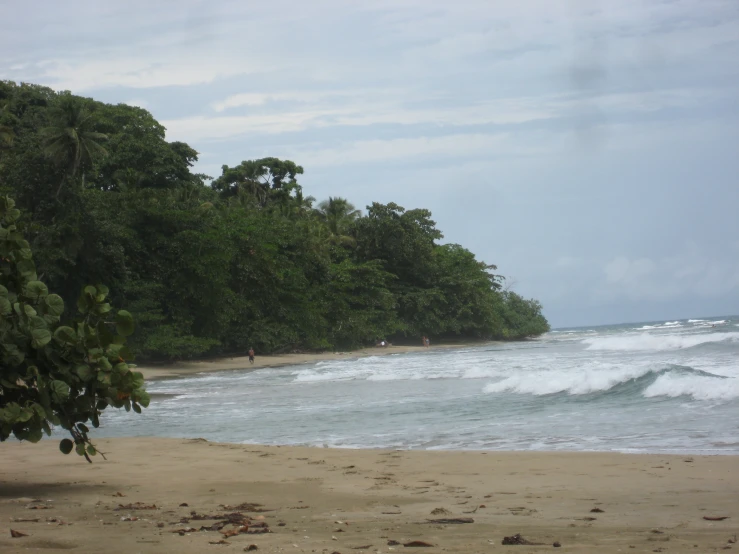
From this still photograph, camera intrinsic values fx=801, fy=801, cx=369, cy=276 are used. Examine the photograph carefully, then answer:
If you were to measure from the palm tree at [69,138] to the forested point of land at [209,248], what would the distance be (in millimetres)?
55

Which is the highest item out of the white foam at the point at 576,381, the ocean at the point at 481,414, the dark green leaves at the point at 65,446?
the dark green leaves at the point at 65,446

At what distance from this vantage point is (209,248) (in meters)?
36.0

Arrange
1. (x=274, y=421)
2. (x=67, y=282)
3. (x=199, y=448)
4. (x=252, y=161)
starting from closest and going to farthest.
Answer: (x=199, y=448), (x=274, y=421), (x=67, y=282), (x=252, y=161)

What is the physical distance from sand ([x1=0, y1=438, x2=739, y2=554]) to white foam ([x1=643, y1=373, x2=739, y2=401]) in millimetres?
5902

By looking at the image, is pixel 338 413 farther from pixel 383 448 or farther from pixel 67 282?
pixel 67 282

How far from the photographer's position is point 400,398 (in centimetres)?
1708

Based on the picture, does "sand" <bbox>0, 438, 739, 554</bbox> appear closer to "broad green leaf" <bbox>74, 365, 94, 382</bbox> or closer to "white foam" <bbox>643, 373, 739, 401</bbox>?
"broad green leaf" <bbox>74, 365, 94, 382</bbox>

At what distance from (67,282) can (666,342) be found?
26.7 m

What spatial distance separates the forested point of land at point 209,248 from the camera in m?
31.2

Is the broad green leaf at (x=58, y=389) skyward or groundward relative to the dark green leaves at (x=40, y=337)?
groundward

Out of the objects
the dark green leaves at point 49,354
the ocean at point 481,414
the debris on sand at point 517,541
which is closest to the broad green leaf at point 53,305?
the dark green leaves at point 49,354

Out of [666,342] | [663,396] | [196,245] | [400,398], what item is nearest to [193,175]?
[196,245]

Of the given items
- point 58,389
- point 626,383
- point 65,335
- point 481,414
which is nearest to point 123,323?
point 65,335

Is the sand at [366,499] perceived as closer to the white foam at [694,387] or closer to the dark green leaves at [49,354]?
the dark green leaves at [49,354]
